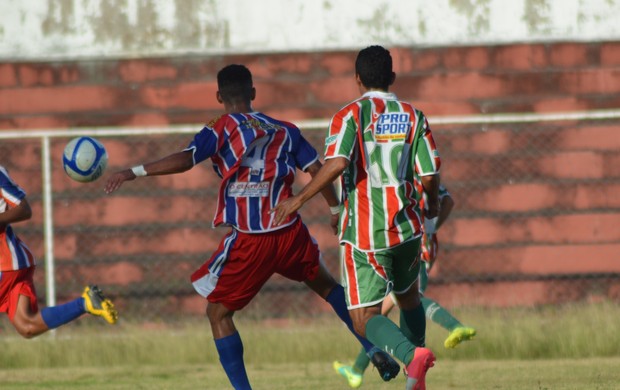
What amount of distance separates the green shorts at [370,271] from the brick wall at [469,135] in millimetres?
4842

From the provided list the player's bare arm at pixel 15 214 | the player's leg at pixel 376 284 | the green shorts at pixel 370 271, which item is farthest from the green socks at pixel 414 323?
the player's bare arm at pixel 15 214

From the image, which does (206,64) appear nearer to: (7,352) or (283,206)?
(7,352)

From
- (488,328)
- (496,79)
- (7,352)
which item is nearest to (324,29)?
(496,79)

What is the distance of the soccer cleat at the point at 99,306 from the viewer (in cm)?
866

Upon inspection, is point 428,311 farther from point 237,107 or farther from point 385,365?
point 237,107

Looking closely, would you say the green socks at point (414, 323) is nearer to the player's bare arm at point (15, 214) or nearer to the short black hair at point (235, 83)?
the short black hair at point (235, 83)

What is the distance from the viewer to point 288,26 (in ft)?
40.4

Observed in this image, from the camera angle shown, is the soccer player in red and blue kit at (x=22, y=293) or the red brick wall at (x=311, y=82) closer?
the soccer player in red and blue kit at (x=22, y=293)

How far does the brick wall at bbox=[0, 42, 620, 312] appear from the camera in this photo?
473 inches

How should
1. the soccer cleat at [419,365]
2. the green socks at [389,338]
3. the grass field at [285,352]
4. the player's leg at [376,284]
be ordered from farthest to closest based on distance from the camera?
1. the grass field at [285,352]
2. the player's leg at [376,284]
3. the green socks at [389,338]
4. the soccer cleat at [419,365]

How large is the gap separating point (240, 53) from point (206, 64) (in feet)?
1.11

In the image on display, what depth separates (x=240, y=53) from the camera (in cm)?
1229

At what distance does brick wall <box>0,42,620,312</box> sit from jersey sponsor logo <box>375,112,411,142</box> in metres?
5.10

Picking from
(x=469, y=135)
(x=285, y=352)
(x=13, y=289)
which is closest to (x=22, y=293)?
(x=13, y=289)
